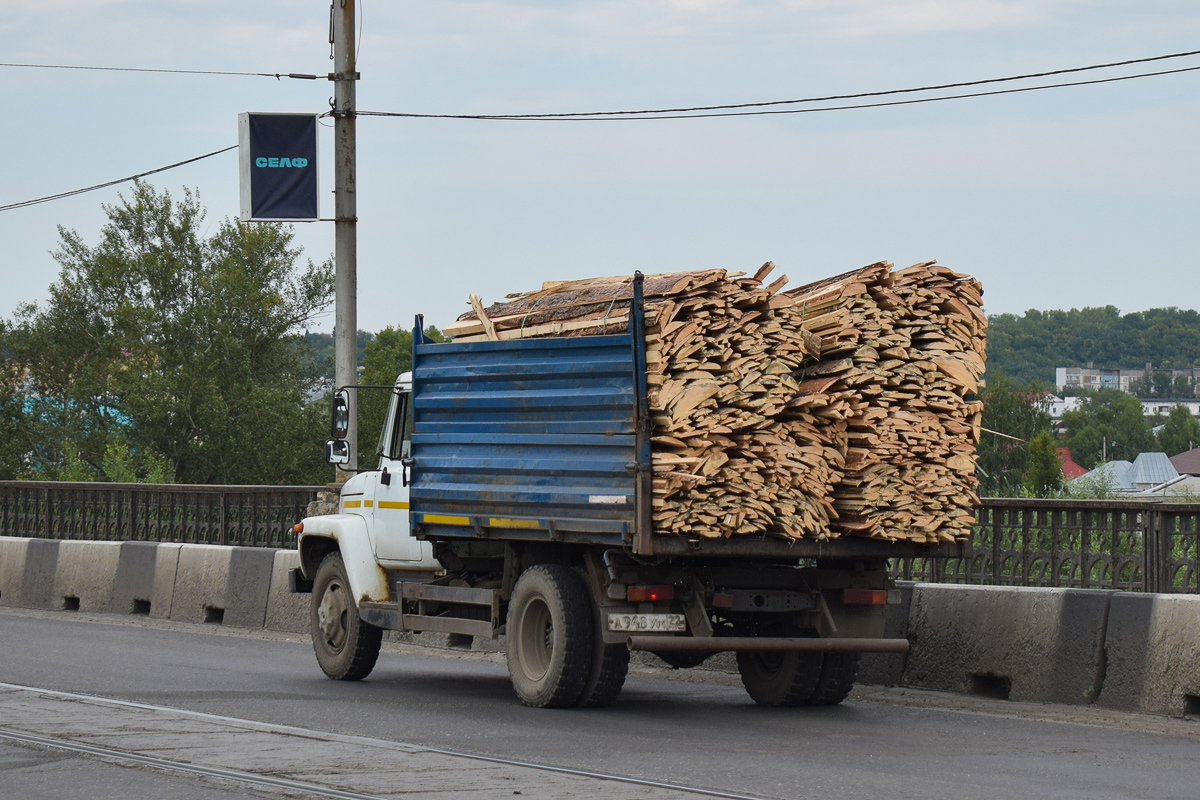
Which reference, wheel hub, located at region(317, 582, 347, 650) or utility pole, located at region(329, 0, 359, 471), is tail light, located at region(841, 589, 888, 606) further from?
utility pole, located at region(329, 0, 359, 471)

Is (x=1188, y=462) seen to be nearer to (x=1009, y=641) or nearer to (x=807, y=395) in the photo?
(x=1009, y=641)

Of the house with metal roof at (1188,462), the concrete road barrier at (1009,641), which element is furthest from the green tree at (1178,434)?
the concrete road barrier at (1009,641)

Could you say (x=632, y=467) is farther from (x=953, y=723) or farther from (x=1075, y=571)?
(x=1075, y=571)

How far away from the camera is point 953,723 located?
32.5 feet

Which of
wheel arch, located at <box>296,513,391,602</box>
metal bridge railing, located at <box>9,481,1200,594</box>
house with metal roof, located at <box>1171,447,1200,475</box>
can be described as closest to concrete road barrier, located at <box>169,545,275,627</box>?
wheel arch, located at <box>296,513,391,602</box>

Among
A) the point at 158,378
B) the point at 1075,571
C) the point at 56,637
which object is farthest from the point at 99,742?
Result: the point at 158,378

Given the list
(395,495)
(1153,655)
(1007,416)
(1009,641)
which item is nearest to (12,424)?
(395,495)

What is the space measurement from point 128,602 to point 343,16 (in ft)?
24.3

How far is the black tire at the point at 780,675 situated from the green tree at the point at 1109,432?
143 m

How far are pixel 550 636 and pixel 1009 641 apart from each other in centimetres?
325

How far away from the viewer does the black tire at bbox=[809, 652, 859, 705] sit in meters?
10.8

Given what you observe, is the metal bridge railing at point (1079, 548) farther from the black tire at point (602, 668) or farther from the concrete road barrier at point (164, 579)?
the concrete road barrier at point (164, 579)

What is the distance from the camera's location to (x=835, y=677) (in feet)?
35.7

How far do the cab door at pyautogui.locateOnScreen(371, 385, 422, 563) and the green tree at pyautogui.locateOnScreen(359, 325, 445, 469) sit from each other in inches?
10.7
